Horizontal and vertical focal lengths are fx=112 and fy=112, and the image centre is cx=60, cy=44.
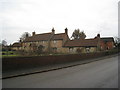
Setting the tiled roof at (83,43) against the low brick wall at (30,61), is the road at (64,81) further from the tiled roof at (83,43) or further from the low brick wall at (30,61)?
the tiled roof at (83,43)

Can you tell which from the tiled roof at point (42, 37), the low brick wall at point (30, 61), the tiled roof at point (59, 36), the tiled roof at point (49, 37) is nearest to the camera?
the low brick wall at point (30, 61)

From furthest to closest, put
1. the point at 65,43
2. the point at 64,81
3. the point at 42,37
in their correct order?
1. the point at 42,37
2. the point at 65,43
3. the point at 64,81

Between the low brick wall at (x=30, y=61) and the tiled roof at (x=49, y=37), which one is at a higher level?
the tiled roof at (x=49, y=37)

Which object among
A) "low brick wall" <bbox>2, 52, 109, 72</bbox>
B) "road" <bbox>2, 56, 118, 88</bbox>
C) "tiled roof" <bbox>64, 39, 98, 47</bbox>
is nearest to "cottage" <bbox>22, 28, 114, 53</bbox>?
"tiled roof" <bbox>64, 39, 98, 47</bbox>

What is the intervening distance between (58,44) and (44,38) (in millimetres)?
7961

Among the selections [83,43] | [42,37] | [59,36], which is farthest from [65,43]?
[42,37]

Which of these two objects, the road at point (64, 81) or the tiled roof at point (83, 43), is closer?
the road at point (64, 81)

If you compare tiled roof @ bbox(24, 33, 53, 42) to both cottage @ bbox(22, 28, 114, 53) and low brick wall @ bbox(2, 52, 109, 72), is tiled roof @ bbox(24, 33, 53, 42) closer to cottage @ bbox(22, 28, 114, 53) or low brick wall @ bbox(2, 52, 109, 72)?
cottage @ bbox(22, 28, 114, 53)

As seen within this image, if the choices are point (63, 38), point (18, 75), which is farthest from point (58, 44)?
point (18, 75)

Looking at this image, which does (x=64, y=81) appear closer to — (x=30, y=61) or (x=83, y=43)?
(x=30, y=61)

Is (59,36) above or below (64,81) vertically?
above

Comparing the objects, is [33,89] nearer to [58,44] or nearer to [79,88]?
[79,88]

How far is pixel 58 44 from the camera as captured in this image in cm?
4947

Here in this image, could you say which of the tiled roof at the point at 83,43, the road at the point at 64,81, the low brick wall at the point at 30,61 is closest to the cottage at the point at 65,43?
the tiled roof at the point at 83,43
